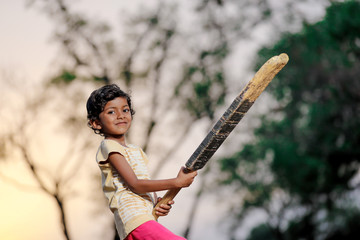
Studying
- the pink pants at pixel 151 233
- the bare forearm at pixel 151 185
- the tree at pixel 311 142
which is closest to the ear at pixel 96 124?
the bare forearm at pixel 151 185

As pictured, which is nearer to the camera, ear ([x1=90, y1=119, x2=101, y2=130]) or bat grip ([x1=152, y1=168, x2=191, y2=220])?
bat grip ([x1=152, y1=168, x2=191, y2=220])

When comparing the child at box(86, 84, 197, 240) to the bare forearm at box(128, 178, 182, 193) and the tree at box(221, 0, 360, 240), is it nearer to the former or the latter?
the bare forearm at box(128, 178, 182, 193)

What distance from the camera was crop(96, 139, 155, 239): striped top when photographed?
3.04 meters

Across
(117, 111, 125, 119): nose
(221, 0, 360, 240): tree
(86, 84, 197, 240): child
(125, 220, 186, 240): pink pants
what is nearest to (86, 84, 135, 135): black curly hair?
(86, 84, 197, 240): child

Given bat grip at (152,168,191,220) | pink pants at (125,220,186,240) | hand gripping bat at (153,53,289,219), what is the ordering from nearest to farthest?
hand gripping bat at (153,53,289,219) < pink pants at (125,220,186,240) < bat grip at (152,168,191,220)

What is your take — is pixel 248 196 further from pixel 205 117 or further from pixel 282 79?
pixel 205 117

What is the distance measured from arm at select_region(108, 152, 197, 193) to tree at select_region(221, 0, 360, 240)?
16.4m

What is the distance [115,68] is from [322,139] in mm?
8665

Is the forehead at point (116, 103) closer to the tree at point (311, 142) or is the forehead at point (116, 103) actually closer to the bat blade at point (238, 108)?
the bat blade at point (238, 108)

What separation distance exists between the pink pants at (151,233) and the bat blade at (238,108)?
0.41 meters

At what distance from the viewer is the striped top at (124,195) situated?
304 cm

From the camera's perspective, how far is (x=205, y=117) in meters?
15.3

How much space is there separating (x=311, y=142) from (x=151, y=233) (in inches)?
666

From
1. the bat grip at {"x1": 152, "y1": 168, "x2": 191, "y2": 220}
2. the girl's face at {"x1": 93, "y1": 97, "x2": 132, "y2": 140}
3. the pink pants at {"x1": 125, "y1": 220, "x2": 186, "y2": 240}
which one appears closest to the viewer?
the pink pants at {"x1": 125, "y1": 220, "x2": 186, "y2": 240}
